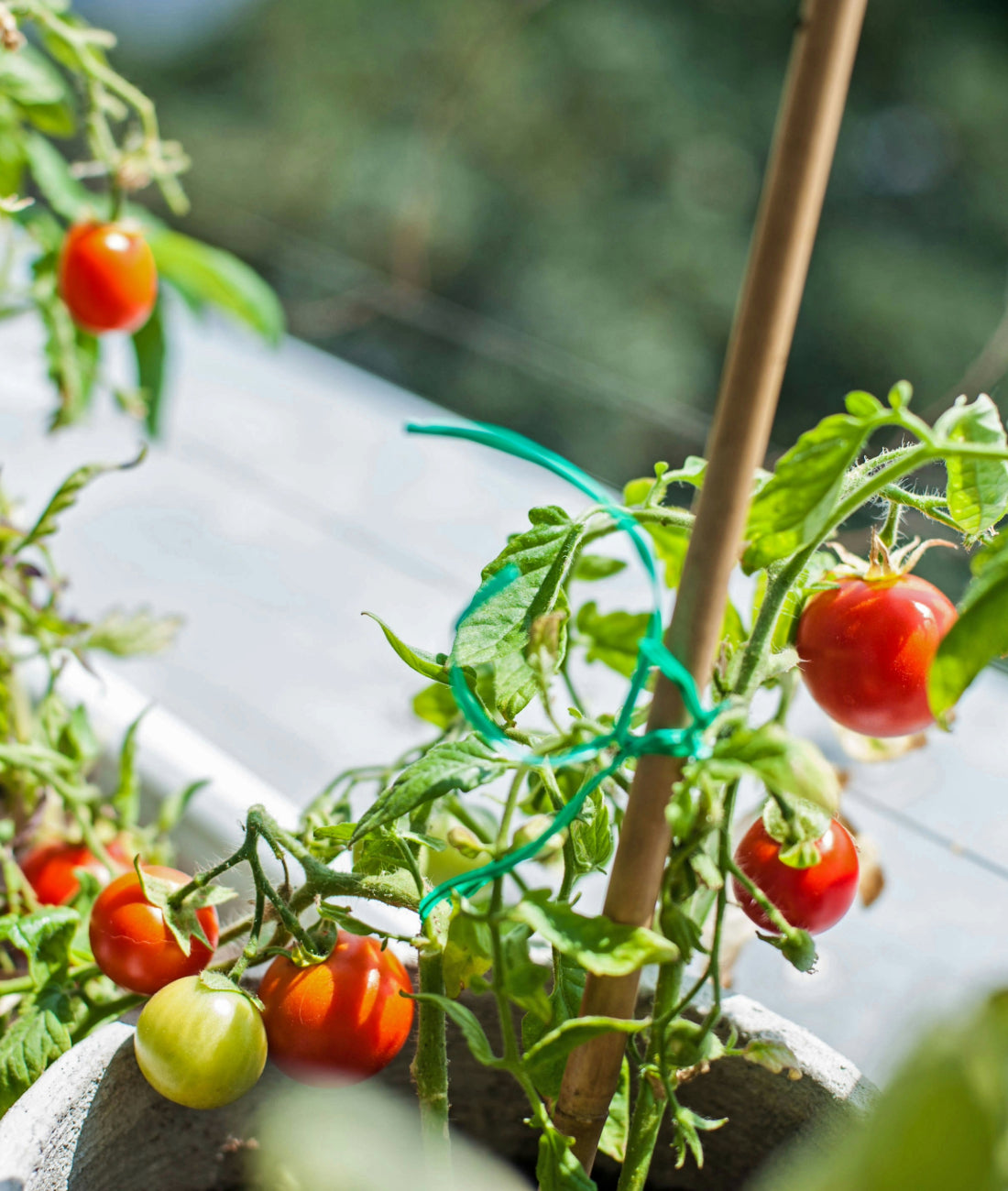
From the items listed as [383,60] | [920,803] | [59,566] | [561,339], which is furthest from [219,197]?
[920,803]

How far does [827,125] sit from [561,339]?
390 centimetres

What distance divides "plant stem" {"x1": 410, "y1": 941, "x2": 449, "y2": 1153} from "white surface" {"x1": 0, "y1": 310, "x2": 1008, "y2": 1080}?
0.83ft

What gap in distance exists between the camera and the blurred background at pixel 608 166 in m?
3.66

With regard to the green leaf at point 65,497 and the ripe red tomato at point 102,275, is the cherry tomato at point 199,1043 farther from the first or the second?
the ripe red tomato at point 102,275

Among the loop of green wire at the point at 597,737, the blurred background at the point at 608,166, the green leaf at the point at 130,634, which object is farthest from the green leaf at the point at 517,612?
the blurred background at the point at 608,166

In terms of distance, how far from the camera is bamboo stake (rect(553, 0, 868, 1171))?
185 millimetres

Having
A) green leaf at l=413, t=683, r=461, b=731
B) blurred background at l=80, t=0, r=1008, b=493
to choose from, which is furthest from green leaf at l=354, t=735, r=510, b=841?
blurred background at l=80, t=0, r=1008, b=493

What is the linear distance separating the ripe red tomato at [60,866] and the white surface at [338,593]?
0.10m

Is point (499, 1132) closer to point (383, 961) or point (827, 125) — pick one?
point (383, 961)

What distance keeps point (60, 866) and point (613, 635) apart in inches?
9.8

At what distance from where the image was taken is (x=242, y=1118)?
0.35 metres

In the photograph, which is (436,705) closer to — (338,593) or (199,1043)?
(199,1043)

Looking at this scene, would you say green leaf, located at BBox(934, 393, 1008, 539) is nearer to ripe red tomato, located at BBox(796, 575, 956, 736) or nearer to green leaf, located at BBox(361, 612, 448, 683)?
ripe red tomato, located at BBox(796, 575, 956, 736)

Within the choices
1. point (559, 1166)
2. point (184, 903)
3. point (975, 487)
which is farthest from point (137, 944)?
point (975, 487)
